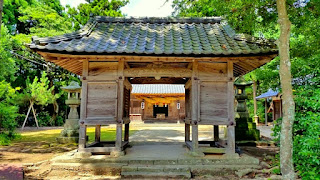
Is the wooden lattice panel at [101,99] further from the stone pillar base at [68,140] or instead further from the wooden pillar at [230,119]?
the stone pillar base at [68,140]

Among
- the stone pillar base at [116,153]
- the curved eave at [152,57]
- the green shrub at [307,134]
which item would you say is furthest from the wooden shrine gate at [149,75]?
the green shrub at [307,134]

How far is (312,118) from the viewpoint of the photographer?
159 inches

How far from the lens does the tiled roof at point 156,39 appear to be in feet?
18.2

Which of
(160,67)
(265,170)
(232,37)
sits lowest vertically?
(265,170)

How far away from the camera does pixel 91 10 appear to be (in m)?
20.7

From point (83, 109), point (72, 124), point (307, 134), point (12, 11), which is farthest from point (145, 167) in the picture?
point (12, 11)

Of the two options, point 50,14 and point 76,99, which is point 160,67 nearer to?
point 76,99

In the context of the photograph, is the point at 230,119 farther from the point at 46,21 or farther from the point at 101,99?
the point at 46,21

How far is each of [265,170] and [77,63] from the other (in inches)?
247

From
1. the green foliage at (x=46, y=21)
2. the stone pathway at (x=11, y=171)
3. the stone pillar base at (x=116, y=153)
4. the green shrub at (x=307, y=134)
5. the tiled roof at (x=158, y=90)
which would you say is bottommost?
the stone pathway at (x=11, y=171)

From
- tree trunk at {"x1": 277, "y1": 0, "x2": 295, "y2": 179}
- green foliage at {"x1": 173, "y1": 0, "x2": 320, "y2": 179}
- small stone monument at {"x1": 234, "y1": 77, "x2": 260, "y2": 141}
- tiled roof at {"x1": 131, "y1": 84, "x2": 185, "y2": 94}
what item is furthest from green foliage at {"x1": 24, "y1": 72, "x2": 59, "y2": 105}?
tree trunk at {"x1": 277, "y1": 0, "x2": 295, "y2": 179}

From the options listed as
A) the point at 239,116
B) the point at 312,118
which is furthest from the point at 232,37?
the point at 239,116

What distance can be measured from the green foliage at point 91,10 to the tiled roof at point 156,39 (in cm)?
1440

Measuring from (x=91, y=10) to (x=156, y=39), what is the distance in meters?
16.9
